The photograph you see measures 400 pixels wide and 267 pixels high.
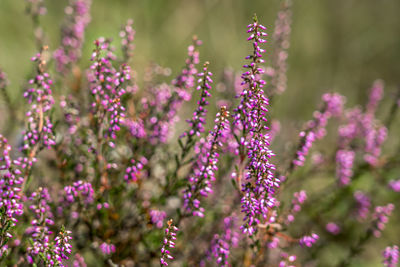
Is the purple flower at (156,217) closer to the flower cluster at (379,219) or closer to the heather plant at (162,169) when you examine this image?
the heather plant at (162,169)

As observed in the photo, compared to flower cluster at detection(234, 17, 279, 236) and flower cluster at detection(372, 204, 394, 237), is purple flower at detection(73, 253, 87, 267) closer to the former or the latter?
flower cluster at detection(234, 17, 279, 236)

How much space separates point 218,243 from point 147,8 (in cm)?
448

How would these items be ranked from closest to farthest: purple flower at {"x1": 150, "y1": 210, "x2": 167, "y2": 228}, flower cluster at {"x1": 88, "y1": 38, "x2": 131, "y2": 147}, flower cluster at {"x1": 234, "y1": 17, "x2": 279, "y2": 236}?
1. flower cluster at {"x1": 234, "y1": 17, "x2": 279, "y2": 236}
2. flower cluster at {"x1": 88, "y1": 38, "x2": 131, "y2": 147}
3. purple flower at {"x1": 150, "y1": 210, "x2": 167, "y2": 228}

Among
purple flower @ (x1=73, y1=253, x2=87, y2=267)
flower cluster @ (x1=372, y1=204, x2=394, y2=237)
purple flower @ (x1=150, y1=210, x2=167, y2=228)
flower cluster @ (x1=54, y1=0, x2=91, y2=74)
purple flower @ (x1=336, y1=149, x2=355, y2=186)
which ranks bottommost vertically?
purple flower @ (x1=73, y1=253, x2=87, y2=267)

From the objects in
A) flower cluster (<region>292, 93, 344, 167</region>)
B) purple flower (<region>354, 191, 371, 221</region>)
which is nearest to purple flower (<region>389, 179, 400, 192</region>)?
purple flower (<region>354, 191, 371, 221</region>)

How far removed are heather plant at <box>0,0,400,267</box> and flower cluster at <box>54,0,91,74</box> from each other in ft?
0.04

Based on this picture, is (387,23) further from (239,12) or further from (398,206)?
(398,206)

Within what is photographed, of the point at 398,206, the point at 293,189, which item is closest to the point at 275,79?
the point at 293,189

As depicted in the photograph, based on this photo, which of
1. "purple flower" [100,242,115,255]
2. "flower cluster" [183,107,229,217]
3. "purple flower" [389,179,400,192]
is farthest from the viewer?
"purple flower" [389,179,400,192]

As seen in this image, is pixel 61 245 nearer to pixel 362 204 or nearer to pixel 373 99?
pixel 362 204

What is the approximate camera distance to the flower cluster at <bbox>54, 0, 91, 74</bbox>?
10.6 feet

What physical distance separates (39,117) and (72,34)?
4.59ft

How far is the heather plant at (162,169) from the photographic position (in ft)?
5.95

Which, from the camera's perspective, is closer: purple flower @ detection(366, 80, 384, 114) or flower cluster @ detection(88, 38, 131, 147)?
flower cluster @ detection(88, 38, 131, 147)
